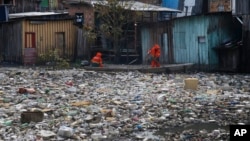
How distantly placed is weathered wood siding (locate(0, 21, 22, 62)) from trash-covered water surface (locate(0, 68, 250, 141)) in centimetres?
882

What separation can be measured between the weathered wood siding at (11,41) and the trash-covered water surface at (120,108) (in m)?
8.82

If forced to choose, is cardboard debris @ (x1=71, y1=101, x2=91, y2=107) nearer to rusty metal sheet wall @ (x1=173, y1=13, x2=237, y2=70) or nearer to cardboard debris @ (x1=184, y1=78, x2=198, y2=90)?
cardboard debris @ (x1=184, y1=78, x2=198, y2=90)

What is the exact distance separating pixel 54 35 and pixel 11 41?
96.9 inches

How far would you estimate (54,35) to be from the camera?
26.5m

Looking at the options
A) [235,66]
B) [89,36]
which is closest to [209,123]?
[235,66]

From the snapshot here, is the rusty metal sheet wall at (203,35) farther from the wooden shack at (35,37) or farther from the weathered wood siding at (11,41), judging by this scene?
the weathered wood siding at (11,41)

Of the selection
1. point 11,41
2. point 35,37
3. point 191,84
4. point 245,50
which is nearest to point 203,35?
point 245,50

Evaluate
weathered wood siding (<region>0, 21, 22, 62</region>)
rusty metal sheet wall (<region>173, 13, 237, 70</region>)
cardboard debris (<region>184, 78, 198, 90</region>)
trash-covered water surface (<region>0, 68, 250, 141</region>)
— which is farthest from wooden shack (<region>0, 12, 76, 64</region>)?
cardboard debris (<region>184, 78, 198, 90</region>)

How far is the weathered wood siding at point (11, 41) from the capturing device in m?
25.6

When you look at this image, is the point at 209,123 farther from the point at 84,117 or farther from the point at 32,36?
the point at 32,36

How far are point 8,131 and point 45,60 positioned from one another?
17.1m

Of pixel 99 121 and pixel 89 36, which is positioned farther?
pixel 89 36

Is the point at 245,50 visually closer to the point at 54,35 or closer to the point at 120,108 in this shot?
the point at 120,108

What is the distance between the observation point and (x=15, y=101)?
1178 cm
